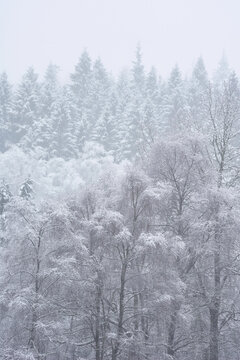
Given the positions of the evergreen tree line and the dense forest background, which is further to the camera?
the evergreen tree line

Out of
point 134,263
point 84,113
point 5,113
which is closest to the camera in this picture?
point 134,263

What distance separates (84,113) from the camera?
56.1 metres

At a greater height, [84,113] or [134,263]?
[84,113]

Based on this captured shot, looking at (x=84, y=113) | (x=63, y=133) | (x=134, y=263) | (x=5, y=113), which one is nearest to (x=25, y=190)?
(x=134, y=263)

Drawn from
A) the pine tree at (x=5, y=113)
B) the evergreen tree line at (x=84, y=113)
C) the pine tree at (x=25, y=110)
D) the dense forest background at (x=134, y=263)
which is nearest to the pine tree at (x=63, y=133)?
the evergreen tree line at (x=84, y=113)

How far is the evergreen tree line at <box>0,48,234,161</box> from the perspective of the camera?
50.2 m

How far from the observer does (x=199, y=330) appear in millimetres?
15461

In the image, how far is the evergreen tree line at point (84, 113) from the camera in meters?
50.2

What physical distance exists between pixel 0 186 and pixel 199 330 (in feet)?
56.1

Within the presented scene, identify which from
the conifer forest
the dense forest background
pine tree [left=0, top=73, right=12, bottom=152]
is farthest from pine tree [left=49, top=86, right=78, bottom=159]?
the conifer forest

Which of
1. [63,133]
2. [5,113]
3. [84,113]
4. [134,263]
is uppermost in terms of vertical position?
[84,113]

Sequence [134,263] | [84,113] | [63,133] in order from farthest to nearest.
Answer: [84,113], [63,133], [134,263]

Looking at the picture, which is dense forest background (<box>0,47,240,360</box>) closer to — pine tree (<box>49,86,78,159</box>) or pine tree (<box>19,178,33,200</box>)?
pine tree (<box>19,178,33,200</box>)

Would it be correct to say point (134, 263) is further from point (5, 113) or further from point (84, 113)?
point (5, 113)
